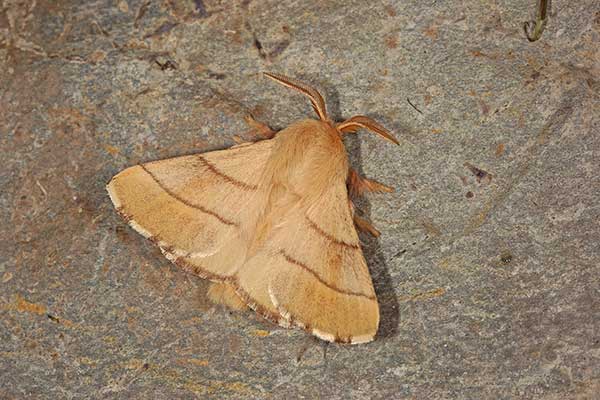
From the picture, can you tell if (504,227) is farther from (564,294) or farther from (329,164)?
(329,164)

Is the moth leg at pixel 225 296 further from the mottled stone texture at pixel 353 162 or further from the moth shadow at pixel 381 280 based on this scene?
the moth shadow at pixel 381 280

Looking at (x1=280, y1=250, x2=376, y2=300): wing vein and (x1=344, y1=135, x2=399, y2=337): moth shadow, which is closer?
(x1=280, y1=250, x2=376, y2=300): wing vein

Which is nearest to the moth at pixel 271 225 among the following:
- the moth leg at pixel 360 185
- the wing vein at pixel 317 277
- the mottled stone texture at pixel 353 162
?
the wing vein at pixel 317 277

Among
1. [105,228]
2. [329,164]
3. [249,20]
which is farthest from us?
[249,20]

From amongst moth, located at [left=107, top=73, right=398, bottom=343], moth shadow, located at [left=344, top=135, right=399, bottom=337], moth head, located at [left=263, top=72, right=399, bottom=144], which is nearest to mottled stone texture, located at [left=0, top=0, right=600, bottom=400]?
moth shadow, located at [left=344, top=135, right=399, bottom=337]

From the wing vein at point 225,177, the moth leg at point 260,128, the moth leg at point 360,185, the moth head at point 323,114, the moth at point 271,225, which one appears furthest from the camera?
the moth leg at point 260,128

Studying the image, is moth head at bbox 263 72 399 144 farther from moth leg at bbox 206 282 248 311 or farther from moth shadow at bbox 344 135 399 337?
moth leg at bbox 206 282 248 311

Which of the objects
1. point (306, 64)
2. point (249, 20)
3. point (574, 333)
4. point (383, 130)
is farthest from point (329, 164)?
point (574, 333)
